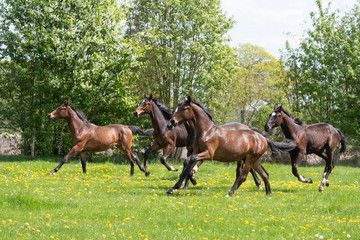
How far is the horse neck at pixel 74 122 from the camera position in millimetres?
15414

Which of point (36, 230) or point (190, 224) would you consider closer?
point (36, 230)

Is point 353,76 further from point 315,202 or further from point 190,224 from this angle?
point 190,224

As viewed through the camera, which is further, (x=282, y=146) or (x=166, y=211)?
(x=282, y=146)

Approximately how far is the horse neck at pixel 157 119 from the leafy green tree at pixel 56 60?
7518 millimetres

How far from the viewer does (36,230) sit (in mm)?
6680

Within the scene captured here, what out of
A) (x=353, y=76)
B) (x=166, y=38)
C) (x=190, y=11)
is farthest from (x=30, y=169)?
(x=353, y=76)

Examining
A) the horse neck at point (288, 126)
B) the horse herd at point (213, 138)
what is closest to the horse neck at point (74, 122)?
the horse herd at point (213, 138)

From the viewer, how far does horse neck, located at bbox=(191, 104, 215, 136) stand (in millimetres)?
10828

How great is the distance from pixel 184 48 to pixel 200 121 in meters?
17.5

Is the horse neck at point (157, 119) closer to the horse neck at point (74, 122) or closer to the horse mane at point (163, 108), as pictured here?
the horse mane at point (163, 108)

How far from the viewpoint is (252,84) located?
4541 centimetres

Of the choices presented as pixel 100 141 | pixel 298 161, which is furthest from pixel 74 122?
pixel 298 161

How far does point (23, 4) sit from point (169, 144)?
12425mm

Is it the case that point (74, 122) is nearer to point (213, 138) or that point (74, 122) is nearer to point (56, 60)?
point (213, 138)
